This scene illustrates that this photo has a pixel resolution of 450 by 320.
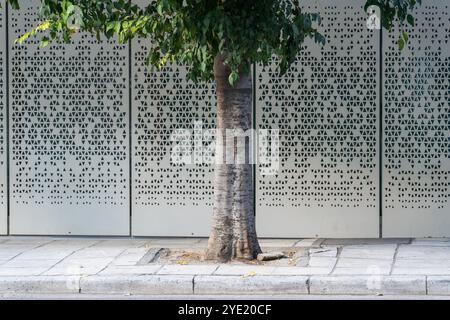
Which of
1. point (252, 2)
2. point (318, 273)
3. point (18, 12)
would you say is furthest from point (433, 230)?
point (18, 12)

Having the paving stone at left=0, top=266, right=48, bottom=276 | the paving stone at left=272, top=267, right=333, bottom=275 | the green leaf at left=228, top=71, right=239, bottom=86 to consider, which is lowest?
the paving stone at left=0, top=266, right=48, bottom=276

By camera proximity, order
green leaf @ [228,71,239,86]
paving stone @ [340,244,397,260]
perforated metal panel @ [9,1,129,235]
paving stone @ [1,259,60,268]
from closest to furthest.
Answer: green leaf @ [228,71,239,86]
paving stone @ [1,259,60,268]
paving stone @ [340,244,397,260]
perforated metal panel @ [9,1,129,235]

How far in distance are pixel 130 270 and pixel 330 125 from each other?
4.11m

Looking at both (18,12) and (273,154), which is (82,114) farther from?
(273,154)

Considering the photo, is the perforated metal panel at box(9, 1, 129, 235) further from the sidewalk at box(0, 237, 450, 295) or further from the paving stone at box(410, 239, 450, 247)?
the paving stone at box(410, 239, 450, 247)

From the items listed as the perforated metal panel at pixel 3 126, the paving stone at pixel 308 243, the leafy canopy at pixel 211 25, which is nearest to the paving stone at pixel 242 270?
the paving stone at pixel 308 243

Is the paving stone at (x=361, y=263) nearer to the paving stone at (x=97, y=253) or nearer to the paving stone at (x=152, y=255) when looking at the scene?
the paving stone at (x=152, y=255)

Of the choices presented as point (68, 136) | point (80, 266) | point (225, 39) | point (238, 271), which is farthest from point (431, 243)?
point (68, 136)

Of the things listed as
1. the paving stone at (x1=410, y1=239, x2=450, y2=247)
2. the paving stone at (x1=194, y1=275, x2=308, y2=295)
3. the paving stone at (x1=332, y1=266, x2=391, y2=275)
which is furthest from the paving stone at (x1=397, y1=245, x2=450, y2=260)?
the paving stone at (x1=194, y1=275, x2=308, y2=295)

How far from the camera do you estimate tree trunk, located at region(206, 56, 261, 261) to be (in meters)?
11.7

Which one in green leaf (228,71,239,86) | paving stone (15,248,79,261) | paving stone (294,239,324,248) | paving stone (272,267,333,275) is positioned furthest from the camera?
paving stone (294,239,324,248)

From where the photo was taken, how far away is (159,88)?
551 inches

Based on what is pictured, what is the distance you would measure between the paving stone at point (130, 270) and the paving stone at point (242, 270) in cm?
73

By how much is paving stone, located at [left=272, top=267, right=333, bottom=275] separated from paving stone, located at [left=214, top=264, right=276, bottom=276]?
0.09 meters
